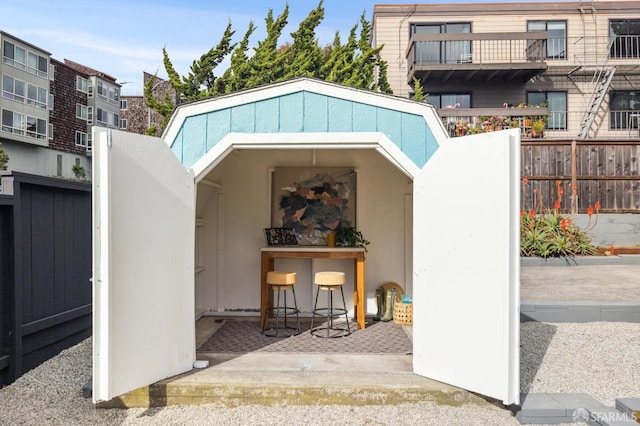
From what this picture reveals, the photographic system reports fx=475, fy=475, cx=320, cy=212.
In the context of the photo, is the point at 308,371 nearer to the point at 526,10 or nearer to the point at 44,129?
the point at 526,10

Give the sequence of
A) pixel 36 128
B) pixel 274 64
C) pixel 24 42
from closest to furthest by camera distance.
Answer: pixel 274 64, pixel 24 42, pixel 36 128

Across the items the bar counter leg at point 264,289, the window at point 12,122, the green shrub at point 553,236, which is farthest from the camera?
the window at point 12,122

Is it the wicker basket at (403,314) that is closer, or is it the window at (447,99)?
the wicker basket at (403,314)

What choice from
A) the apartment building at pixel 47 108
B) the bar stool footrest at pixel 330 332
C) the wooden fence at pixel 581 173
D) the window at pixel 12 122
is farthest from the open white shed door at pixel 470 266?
the window at pixel 12 122

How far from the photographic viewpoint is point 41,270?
4648 mm

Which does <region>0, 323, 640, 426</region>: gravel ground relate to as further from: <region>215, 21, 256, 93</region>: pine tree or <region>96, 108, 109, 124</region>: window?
<region>96, 108, 109, 124</region>: window

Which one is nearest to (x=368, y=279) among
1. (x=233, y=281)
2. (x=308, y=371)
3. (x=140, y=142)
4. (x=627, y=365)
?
(x=233, y=281)

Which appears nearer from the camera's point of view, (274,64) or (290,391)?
(290,391)

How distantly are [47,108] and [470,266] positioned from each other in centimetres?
3277

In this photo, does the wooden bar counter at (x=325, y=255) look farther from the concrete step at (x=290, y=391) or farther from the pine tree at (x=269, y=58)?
the pine tree at (x=269, y=58)

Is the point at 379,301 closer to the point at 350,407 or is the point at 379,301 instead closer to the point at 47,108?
the point at 350,407

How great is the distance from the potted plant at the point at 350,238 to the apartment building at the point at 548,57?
947cm

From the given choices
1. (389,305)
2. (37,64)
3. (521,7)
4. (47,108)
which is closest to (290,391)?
(389,305)

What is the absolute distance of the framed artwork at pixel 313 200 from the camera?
6.65 m
